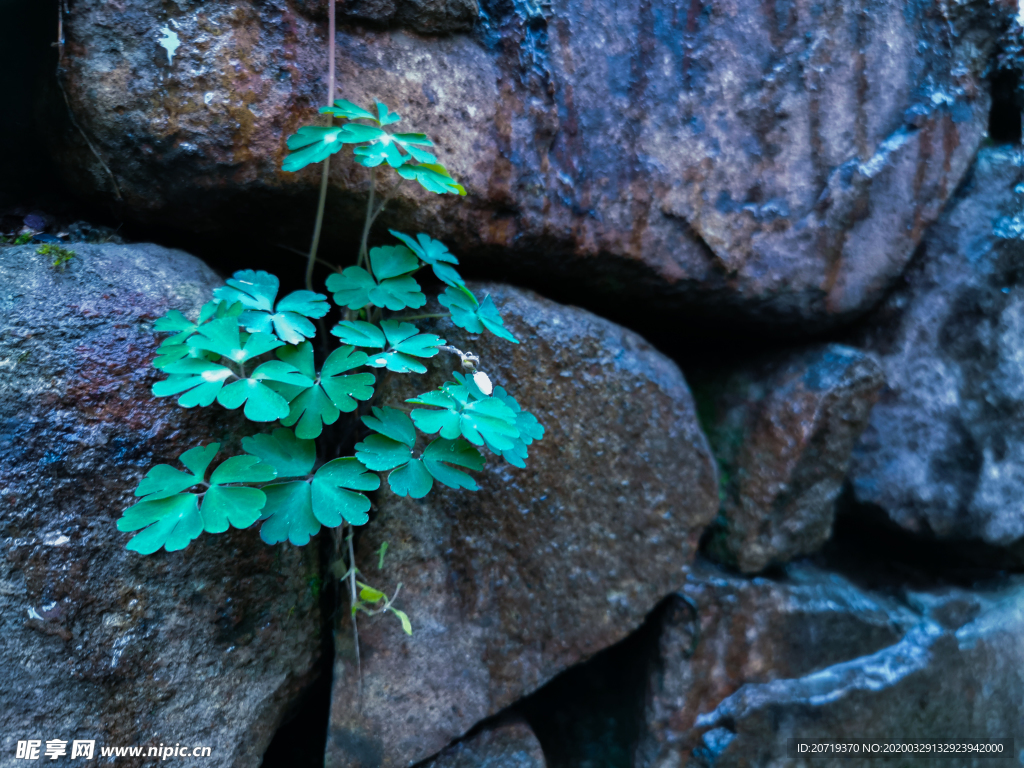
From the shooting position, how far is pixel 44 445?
1077 millimetres

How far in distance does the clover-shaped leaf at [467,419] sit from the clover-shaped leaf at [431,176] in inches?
16.6

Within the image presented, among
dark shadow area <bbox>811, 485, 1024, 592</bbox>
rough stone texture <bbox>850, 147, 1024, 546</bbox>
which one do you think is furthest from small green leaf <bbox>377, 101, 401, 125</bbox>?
dark shadow area <bbox>811, 485, 1024, 592</bbox>

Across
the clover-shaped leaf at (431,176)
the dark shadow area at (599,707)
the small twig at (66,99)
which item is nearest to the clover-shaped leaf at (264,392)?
the clover-shaped leaf at (431,176)

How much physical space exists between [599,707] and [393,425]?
1.31 meters

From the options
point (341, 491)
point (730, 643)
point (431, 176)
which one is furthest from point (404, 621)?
point (730, 643)

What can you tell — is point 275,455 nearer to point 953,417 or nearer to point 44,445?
point 44,445

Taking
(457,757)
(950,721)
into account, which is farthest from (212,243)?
(950,721)

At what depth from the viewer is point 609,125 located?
1.63m

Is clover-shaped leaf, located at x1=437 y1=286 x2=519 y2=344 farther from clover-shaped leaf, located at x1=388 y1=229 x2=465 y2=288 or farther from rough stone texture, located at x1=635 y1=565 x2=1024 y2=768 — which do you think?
rough stone texture, located at x1=635 y1=565 x2=1024 y2=768

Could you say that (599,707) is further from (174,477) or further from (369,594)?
(174,477)

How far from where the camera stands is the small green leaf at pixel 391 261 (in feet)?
4.16

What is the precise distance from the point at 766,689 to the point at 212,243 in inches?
76.5

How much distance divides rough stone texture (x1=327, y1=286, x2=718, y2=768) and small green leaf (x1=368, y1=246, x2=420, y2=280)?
8.4 inches

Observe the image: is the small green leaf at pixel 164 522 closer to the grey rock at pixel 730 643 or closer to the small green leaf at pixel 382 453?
the small green leaf at pixel 382 453
